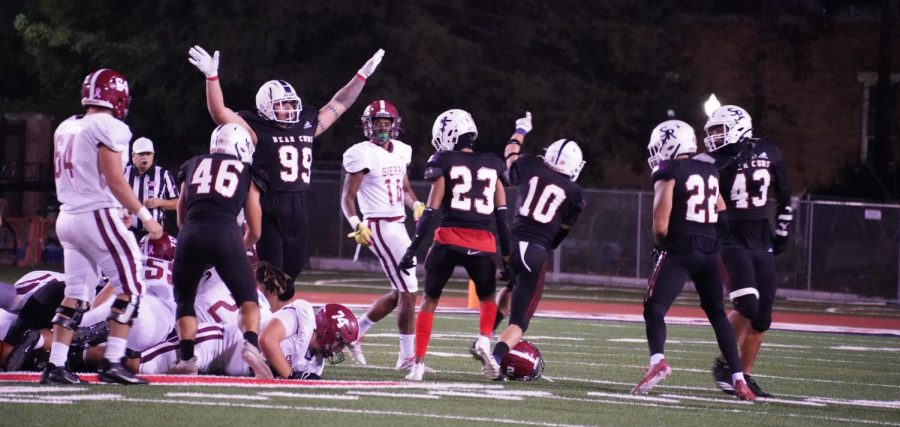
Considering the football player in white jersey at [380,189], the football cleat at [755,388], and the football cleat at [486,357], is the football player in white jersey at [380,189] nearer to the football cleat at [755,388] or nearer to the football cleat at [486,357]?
the football cleat at [486,357]

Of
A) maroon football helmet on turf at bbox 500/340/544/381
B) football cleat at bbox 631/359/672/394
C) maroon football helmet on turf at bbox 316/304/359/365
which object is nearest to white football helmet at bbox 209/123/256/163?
maroon football helmet on turf at bbox 316/304/359/365

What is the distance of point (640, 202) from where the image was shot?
26.2 meters

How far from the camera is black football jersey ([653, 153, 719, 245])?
10156mm

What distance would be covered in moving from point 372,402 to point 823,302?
16732 millimetres

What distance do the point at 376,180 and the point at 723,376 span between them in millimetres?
3409

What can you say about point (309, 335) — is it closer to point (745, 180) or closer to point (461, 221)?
point (461, 221)

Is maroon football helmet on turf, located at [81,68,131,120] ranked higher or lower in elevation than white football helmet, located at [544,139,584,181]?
higher

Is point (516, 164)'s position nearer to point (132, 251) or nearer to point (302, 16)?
point (132, 251)

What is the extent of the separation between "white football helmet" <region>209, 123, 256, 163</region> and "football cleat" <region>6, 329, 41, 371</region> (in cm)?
182

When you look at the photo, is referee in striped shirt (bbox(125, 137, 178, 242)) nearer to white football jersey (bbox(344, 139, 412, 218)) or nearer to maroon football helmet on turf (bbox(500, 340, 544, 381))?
white football jersey (bbox(344, 139, 412, 218))

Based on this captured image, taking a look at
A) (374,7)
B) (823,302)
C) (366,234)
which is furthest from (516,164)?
(374,7)

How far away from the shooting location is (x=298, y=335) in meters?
10.1

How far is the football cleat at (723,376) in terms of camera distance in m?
10.5

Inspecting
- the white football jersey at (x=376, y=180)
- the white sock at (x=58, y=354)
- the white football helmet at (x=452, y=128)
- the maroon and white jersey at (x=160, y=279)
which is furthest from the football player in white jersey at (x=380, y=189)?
the white sock at (x=58, y=354)
